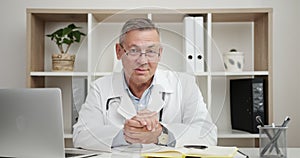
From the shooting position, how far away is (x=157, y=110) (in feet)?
6.01

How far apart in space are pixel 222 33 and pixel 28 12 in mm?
1237

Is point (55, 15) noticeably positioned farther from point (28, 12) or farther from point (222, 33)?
point (222, 33)

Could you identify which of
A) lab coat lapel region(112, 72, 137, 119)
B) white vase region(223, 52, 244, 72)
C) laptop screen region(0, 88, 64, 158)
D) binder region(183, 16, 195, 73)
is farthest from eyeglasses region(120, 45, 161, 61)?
white vase region(223, 52, 244, 72)


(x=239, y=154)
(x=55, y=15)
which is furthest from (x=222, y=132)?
(x=55, y=15)

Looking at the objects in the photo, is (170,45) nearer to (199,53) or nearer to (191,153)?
(199,53)

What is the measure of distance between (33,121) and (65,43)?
134 centimetres

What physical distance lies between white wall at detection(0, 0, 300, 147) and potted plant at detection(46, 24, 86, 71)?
1.01 ft

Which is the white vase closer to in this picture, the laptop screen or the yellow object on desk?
the yellow object on desk

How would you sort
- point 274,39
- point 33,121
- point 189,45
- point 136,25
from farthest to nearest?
point 274,39
point 189,45
point 136,25
point 33,121

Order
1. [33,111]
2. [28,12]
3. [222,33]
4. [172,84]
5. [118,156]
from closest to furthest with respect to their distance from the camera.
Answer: [33,111] → [118,156] → [172,84] → [28,12] → [222,33]

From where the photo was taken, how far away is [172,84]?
1.90 m

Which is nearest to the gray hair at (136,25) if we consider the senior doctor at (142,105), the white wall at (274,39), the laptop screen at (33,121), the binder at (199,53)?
the senior doctor at (142,105)

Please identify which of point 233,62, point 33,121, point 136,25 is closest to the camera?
point 33,121

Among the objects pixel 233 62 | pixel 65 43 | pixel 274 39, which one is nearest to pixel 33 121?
pixel 65 43
